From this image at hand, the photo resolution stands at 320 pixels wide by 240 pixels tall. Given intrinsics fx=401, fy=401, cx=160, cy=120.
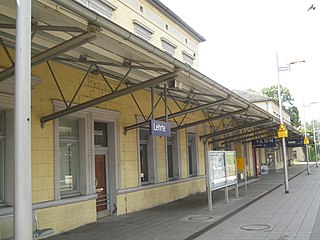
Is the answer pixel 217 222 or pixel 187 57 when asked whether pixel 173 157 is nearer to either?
pixel 217 222

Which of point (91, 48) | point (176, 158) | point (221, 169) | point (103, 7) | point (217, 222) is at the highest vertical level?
point (103, 7)

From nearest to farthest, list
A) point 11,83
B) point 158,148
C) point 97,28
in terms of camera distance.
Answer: point 97,28 < point 11,83 < point 158,148

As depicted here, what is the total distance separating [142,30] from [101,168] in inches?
327

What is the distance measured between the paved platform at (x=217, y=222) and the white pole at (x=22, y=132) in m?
5.20

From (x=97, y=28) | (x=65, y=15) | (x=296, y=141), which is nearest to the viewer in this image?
(x=65, y=15)

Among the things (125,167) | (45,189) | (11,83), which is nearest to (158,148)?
(125,167)

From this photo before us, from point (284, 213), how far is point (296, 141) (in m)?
29.6

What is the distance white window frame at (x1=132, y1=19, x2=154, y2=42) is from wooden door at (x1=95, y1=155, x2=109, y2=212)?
7.35 m

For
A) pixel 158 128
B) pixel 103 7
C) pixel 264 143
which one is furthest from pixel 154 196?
pixel 264 143

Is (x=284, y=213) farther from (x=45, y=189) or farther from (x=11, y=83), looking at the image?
(x=11, y=83)

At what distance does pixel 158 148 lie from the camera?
587 inches

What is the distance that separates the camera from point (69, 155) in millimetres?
10695

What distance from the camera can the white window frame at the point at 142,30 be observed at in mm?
17484

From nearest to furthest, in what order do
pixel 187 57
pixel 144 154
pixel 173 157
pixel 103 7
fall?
pixel 144 154 → pixel 103 7 → pixel 173 157 → pixel 187 57
